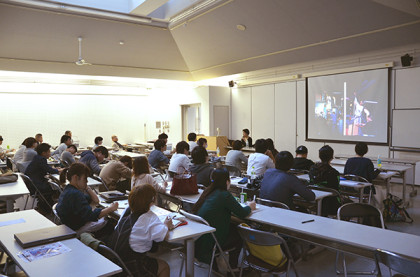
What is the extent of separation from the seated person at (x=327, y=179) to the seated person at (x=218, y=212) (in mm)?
1461

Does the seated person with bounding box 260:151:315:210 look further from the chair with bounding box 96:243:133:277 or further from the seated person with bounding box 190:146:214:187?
the chair with bounding box 96:243:133:277

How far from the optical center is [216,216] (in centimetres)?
307

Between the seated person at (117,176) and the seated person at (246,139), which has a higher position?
the seated person at (246,139)

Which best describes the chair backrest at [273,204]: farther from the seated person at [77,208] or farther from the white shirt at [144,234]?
the seated person at [77,208]

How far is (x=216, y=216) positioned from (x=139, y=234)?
0.79m

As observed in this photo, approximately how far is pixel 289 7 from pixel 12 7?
→ 5973mm

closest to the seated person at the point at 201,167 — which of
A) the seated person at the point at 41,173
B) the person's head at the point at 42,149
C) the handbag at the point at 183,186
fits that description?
the handbag at the point at 183,186

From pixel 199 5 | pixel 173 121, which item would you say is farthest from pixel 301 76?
pixel 173 121

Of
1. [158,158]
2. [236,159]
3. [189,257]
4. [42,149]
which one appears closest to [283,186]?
[189,257]

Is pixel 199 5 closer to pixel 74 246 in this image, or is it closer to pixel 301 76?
pixel 301 76

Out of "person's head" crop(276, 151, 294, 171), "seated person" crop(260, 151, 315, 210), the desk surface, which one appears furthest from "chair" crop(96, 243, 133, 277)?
"person's head" crop(276, 151, 294, 171)

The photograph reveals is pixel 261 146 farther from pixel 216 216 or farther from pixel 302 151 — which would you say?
pixel 216 216

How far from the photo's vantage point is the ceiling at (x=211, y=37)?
6.85 metres

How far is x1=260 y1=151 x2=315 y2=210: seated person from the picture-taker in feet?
11.9
